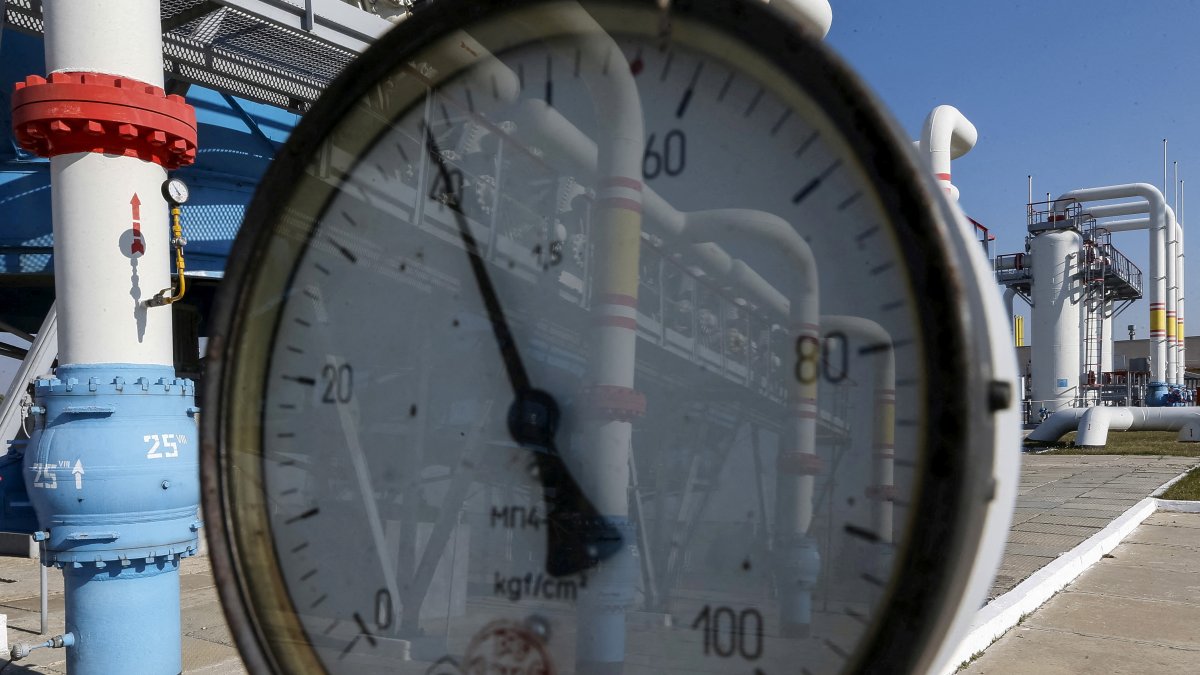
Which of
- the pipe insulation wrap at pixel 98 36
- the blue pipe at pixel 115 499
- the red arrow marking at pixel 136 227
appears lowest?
the blue pipe at pixel 115 499

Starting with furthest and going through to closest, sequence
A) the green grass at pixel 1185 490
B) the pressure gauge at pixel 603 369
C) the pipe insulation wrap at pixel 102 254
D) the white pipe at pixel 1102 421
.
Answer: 1. the white pipe at pixel 1102 421
2. the green grass at pixel 1185 490
3. the pipe insulation wrap at pixel 102 254
4. the pressure gauge at pixel 603 369

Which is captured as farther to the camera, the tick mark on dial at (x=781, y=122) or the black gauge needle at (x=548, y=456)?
the black gauge needle at (x=548, y=456)

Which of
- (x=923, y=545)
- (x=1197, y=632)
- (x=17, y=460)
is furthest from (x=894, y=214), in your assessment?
(x=1197, y=632)

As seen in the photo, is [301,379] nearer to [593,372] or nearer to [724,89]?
[593,372]

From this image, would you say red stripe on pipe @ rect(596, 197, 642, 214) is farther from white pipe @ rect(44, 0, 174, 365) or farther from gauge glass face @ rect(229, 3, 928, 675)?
white pipe @ rect(44, 0, 174, 365)

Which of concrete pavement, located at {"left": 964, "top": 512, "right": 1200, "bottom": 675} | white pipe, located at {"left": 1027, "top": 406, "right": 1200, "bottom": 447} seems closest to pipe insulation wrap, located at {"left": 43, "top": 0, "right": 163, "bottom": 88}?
concrete pavement, located at {"left": 964, "top": 512, "right": 1200, "bottom": 675}

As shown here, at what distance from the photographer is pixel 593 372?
895mm

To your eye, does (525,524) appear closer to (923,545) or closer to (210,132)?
(923,545)

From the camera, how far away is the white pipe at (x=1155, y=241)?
24547mm

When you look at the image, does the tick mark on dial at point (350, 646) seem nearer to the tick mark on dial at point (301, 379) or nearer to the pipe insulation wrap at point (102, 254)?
the tick mark on dial at point (301, 379)

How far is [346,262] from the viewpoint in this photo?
1.07 meters

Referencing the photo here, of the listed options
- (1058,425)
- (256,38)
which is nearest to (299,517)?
(256,38)

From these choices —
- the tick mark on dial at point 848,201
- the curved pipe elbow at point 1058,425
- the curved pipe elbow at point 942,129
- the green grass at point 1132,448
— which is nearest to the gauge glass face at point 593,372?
the tick mark on dial at point 848,201

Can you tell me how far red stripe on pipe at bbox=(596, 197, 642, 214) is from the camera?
873 millimetres
